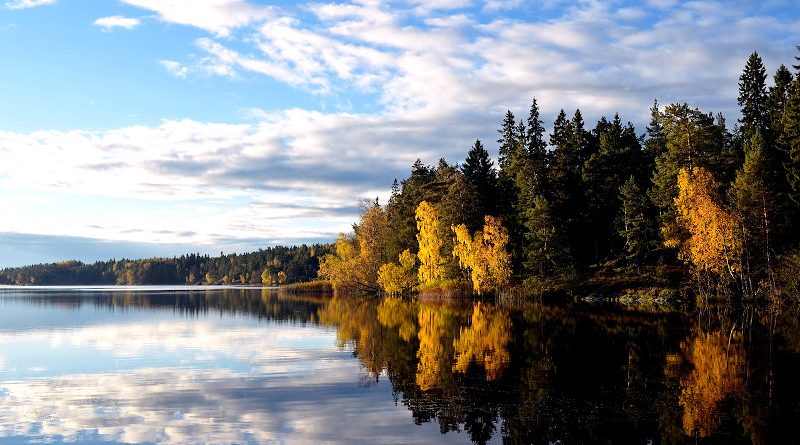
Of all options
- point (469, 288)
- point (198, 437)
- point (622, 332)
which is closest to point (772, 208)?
point (622, 332)

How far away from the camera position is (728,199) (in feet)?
218

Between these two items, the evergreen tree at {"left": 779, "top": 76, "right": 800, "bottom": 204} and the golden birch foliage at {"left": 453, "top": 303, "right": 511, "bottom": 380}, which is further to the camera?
the evergreen tree at {"left": 779, "top": 76, "right": 800, "bottom": 204}

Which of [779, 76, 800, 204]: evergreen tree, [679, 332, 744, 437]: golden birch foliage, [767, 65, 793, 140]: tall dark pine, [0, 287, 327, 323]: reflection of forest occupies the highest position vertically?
[767, 65, 793, 140]: tall dark pine

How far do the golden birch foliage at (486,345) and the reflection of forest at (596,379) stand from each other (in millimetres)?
64

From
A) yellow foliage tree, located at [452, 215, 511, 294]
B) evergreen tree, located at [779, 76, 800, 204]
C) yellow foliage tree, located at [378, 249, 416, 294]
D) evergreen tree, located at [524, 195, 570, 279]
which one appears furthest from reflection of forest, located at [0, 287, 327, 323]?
evergreen tree, located at [779, 76, 800, 204]

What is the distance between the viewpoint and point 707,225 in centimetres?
6172

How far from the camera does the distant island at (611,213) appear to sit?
6266cm

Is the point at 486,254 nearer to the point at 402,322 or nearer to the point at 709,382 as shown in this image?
the point at 402,322

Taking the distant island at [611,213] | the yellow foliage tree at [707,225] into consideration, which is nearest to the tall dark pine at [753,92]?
the distant island at [611,213]

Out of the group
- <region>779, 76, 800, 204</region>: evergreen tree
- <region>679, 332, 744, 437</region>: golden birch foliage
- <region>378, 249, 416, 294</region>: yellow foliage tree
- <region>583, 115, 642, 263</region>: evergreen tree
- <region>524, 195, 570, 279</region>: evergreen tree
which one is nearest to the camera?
<region>679, 332, 744, 437</region>: golden birch foliage

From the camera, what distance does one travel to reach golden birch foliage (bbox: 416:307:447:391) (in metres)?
23.7

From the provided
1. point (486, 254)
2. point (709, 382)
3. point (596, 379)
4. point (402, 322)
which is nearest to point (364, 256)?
point (486, 254)

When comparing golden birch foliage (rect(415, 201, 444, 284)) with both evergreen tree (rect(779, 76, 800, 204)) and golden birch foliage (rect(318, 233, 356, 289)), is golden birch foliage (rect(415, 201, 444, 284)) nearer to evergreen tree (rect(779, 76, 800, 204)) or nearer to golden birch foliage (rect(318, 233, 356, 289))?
golden birch foliage (rect(318, 233, 356, 289))

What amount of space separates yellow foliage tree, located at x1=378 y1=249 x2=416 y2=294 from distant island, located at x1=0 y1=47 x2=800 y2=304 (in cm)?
24
